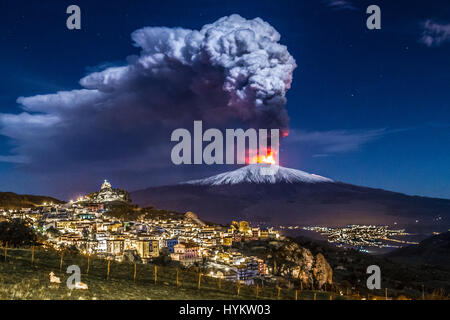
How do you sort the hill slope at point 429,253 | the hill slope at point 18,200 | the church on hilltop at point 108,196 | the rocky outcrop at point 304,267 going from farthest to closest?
the church on hilltop at point 108,196 < the hill slope at point 18,200 < the hill slope at point 429,253 < the rocky outcrop at point 304,267

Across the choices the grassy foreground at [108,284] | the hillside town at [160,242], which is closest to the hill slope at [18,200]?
the hillside town at [160,242]

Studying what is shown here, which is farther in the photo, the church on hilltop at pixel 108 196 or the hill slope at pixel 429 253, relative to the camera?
the church on hilltop at pixel 108 196

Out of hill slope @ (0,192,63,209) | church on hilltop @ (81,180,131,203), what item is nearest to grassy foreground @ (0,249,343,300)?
hill slope @ (0,192,63,209)

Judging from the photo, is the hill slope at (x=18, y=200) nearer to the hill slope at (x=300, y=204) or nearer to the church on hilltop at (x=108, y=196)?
the church on hilltop at (x=108, y=196)

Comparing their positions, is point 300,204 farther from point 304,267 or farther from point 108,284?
point 108,284

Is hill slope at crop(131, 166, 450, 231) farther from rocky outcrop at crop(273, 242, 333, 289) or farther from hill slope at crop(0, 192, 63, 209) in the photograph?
rocky outcrop at crop(273, 242, 333, 289)
